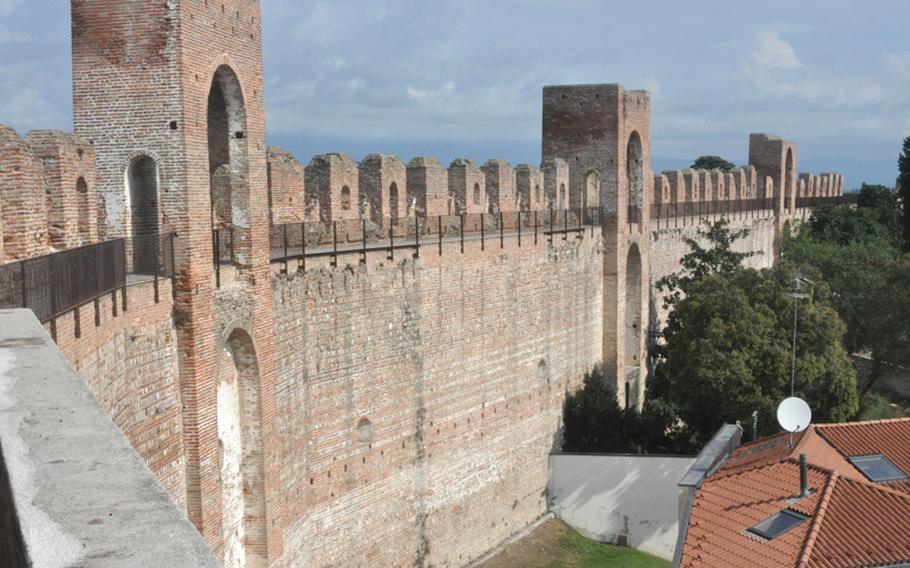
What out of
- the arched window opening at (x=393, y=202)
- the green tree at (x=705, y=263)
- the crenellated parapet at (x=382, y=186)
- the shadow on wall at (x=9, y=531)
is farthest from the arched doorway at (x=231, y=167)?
the green tree at (x=705, y=263)

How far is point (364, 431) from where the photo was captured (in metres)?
15.0

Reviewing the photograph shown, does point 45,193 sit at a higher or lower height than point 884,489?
higher

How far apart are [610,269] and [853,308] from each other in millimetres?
7324

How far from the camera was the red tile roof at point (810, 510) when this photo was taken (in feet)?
35.9

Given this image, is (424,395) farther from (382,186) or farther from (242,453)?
(242,453)

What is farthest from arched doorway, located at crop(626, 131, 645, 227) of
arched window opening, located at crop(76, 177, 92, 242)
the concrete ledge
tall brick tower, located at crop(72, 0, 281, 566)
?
the concrete ledge

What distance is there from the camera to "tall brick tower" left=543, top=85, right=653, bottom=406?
75.4 ft

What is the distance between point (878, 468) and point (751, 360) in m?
6.80

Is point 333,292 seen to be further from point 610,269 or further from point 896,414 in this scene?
point 896,414

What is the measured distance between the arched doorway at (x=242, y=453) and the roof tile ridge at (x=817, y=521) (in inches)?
239

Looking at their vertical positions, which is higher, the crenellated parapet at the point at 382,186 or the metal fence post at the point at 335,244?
the crenellated parapet at the point at 382,186

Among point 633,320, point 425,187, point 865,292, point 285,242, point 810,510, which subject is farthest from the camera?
point 865,292

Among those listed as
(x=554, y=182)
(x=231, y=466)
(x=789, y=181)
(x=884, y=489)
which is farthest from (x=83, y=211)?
(x=789, y=181)

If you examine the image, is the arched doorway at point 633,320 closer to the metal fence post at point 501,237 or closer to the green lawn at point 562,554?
the green lawn at point 562,554
